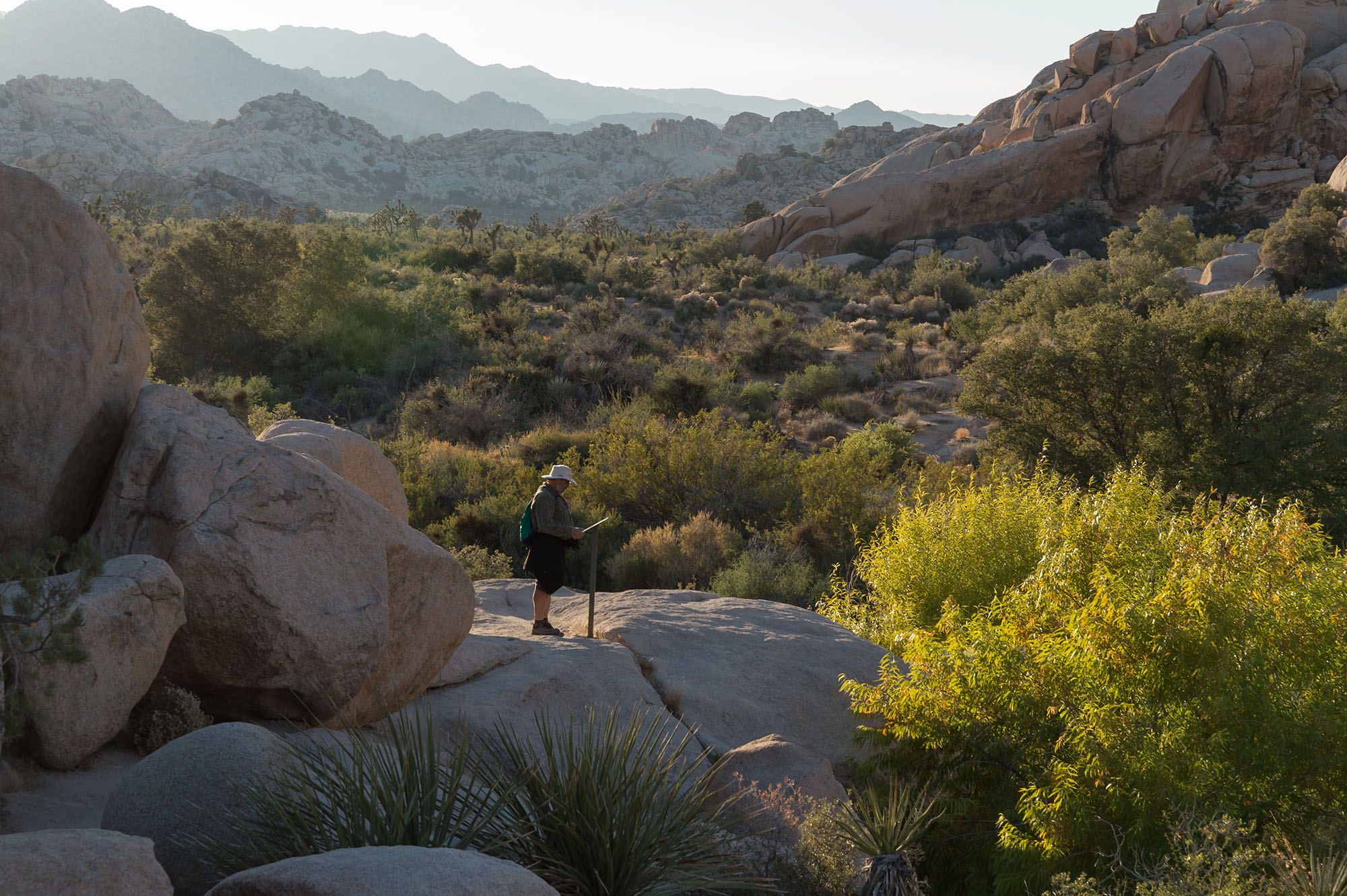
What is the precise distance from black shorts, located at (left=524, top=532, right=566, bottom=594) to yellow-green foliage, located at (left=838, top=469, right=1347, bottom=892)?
368 centimetres

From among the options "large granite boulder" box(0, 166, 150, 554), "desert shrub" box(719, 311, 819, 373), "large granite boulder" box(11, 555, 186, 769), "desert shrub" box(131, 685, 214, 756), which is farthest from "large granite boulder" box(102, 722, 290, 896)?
"desert shrub" box(719, 311, 819, 373)

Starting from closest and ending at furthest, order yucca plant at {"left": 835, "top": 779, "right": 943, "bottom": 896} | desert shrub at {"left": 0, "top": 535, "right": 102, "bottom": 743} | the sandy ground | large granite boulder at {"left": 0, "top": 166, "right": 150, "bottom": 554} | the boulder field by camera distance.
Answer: desert shrub at {"left": 0, "top": 535, "right": 102, "bottom": 743}, the sandy ground, yucca plant at {"left": 835, "top": 779, "right": 943, "bottom": 896}, large granite boulder at {"left": 0, "top": 166, "right": 150, "bottom": 554}, the boulder field

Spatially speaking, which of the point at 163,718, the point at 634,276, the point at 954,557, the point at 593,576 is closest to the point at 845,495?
the point at 954,557

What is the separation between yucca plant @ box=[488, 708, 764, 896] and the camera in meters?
3.88

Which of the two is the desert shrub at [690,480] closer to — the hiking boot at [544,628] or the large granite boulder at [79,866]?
the hiking boot at [544,628]

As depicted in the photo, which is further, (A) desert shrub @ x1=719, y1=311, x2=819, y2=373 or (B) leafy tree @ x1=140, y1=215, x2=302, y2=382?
(A) desert shrub @ x1=719, y1=311, x2=819, y2=373

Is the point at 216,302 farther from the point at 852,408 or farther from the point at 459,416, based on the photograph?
the point at 852,408

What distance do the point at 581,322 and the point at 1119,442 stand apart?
1786 centimetres

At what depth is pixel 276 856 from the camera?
11.4 feet

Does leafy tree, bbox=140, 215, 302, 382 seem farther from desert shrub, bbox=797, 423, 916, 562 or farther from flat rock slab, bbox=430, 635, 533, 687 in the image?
flat rock slab, bbox=430, 635, 533, 687

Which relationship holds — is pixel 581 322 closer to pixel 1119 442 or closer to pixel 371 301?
pixel 371 301

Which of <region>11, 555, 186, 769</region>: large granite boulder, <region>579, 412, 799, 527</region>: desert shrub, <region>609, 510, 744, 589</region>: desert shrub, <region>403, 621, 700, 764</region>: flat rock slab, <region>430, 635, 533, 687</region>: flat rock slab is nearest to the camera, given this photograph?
<region>11, 555, 186, 769</region>: large granite boulder

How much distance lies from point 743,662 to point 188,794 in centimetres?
→ 494

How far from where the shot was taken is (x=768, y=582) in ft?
38.7
